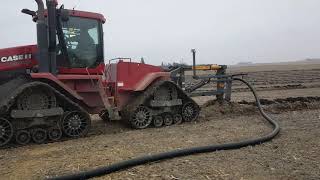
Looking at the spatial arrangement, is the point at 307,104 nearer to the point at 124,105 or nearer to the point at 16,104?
the point at 124,105

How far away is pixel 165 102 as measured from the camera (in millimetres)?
13383

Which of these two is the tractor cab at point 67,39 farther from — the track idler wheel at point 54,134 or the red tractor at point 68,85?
the track idler wheel at point 54,134

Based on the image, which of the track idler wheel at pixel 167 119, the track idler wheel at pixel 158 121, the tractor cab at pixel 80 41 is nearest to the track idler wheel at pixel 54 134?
the tractor cab at pixel 80 41

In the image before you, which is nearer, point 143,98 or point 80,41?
point 80,41

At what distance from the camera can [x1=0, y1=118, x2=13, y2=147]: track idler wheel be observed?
1033 cm

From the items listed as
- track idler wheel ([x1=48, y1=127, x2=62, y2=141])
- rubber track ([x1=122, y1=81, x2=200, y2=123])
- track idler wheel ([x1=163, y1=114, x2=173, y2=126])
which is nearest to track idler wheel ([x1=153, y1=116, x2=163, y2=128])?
track idler wheel ([x1=163, y1=114, x2=173, y2=126])

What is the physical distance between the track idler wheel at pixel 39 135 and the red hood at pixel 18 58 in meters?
1.66

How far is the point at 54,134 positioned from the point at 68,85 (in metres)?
1.39

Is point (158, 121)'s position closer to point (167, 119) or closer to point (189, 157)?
point (167, 119)

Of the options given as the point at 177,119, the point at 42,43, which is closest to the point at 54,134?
the point at 42,43

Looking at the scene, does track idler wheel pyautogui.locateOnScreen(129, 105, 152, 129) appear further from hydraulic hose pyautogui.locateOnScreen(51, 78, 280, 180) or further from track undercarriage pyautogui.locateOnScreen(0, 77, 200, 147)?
hydraulic hose pyautogui.locateOnScreen(51, 78, 280, 180)

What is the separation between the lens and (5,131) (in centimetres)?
1039

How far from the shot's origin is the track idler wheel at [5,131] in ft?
33.9

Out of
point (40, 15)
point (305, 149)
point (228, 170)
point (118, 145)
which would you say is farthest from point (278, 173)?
point (40, 15)
